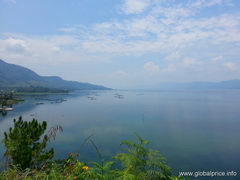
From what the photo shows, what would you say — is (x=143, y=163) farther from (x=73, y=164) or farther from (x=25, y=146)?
(x=25, y=146)

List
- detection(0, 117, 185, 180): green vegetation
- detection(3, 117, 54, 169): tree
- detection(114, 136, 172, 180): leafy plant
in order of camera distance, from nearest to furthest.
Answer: detection(0, 117, 185, 180): green vegetation → detection(114, 136, 172, 180): leafy plant → detection(3, 117, 54, 169): tree

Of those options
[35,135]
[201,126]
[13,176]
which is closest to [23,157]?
[35,135]

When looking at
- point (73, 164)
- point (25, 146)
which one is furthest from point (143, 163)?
point (25, 146)

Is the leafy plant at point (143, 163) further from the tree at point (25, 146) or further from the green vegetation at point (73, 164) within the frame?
the tree at point (25, 146)

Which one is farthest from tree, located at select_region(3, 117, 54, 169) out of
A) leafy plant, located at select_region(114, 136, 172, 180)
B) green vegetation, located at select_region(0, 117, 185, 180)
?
leafy plant, located at select_region(114, 136, 172, 180)

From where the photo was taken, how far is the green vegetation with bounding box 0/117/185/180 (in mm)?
2812

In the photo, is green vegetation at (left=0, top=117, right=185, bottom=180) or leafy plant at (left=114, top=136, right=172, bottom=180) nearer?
green vegetation at (left=0, top=117, right=185, bottom=180)

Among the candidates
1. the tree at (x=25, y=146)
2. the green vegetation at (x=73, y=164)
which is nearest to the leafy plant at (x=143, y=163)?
the green vegetation at (x=73, y=164)

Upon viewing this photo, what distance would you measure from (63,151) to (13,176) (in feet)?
62.7

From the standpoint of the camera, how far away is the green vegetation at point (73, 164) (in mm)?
2812

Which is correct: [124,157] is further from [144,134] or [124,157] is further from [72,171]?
[144,134]

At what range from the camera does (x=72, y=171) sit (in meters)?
2.96

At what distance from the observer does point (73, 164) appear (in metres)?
3.38

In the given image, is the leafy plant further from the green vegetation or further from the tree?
the tree
